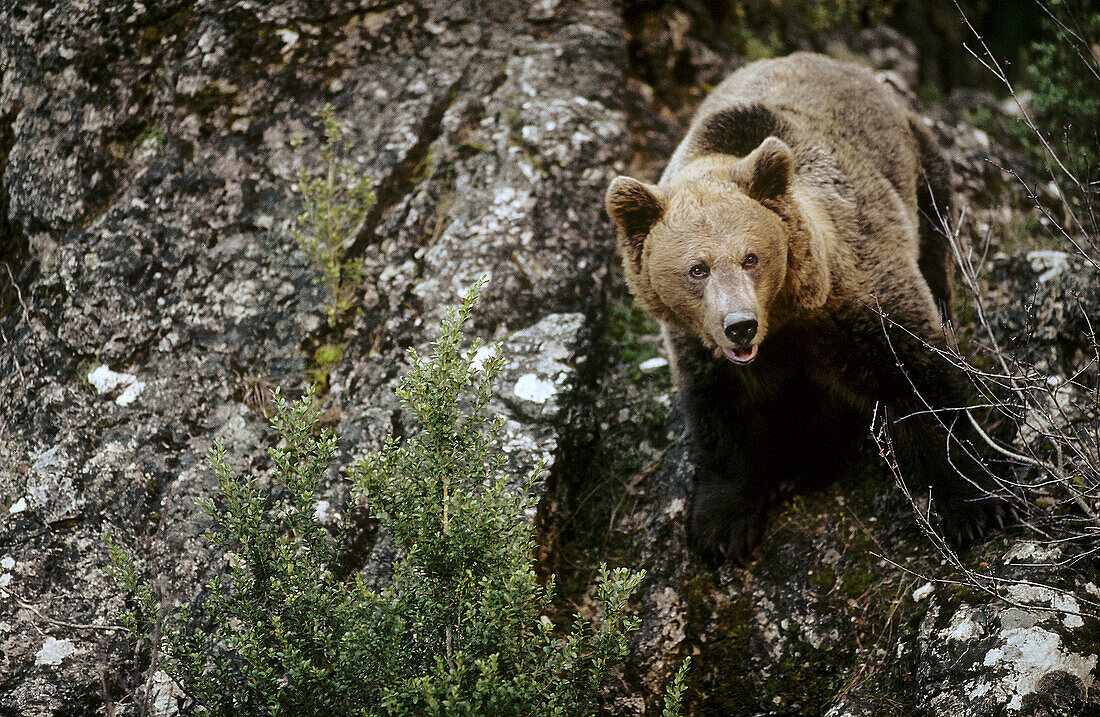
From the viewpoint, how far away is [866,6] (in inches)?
294

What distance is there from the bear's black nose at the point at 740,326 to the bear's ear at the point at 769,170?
2.06ft

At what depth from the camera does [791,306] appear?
338 centimetres

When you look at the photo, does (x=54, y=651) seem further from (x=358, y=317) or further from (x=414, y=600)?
(x=358, y=317)

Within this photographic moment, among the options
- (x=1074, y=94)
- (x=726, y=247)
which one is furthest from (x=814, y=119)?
(x=1074, y=94)

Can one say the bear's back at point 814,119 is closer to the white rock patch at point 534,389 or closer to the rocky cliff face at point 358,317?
the rocky cliff face at point 358,317

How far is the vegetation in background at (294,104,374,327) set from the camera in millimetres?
4496

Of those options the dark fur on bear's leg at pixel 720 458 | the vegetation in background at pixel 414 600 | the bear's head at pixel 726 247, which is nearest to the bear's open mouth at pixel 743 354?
the bear's head at pixel 726 247

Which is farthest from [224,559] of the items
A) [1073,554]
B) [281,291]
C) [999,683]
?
[1073,554]

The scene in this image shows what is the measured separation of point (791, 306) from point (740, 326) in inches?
19.9

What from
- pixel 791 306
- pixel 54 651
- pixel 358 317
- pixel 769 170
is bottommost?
pixel 54 651

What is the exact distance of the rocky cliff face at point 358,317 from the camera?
340 centimetres

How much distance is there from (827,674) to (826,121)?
2596 mm

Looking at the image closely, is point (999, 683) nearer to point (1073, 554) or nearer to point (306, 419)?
point (1073, 554)

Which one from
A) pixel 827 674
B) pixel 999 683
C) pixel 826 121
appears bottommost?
pixel 827 674
